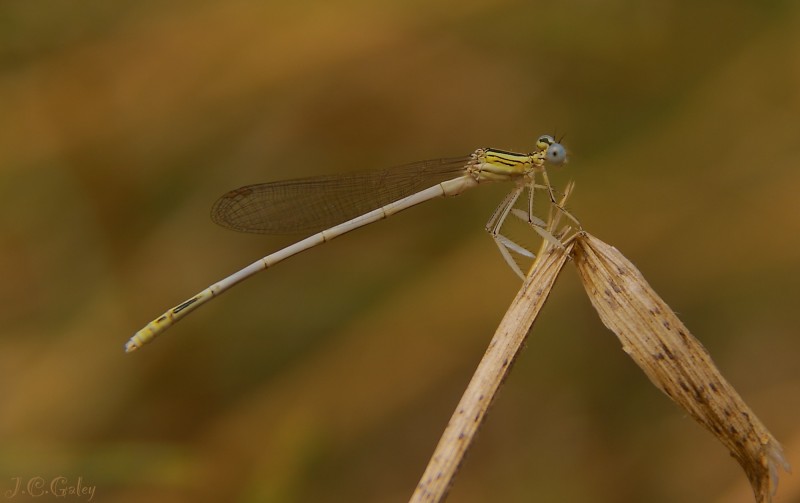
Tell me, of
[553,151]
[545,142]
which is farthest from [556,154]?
[545,142]

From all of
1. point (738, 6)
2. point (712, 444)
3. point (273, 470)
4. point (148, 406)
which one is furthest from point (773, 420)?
point (148, 406)

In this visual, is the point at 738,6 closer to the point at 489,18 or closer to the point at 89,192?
the point at 489,18

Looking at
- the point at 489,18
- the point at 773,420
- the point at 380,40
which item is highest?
the point at 380,40

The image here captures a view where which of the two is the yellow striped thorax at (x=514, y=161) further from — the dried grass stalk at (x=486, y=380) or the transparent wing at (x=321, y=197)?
the dried grass stalk at (x=486, y=380)
